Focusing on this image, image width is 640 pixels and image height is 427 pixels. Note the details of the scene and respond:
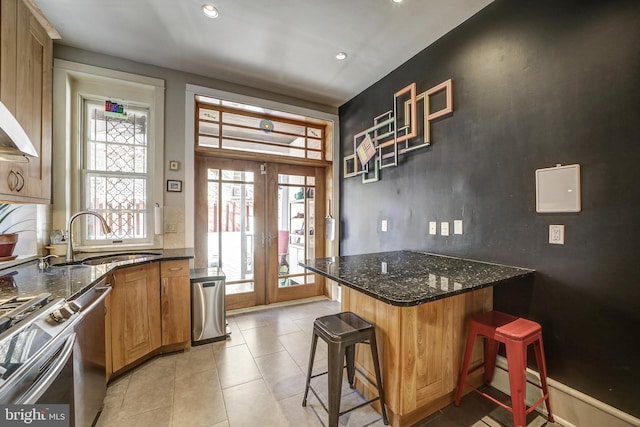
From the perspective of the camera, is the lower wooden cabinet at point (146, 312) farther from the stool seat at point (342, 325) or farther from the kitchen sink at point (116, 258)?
the stool seat at point (342, 325)

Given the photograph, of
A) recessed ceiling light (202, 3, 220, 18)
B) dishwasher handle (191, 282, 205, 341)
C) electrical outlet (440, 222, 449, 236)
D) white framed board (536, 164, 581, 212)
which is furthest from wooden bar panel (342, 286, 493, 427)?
recessed ceiling light (202, 3, 220, 18)

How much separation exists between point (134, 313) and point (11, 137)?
5.06 feet

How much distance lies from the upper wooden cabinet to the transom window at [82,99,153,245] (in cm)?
65

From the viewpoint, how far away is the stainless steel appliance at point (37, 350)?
32.5 inches

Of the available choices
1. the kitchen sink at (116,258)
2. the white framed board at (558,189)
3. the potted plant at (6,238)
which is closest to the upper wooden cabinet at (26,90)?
the potted plant at (6,238)

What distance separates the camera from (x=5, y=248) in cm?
183

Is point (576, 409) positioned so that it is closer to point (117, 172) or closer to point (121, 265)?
point (121, 265)

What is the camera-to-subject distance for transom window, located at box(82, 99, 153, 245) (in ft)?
9.19

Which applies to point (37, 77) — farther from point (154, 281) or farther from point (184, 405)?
point (184, 405)

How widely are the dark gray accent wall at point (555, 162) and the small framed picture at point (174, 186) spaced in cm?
274

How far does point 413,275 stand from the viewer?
68.6 inches

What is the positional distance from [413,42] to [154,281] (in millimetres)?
3347

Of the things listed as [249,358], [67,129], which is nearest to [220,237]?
[249,358]

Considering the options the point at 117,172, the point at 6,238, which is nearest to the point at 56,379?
the point at 6,238
